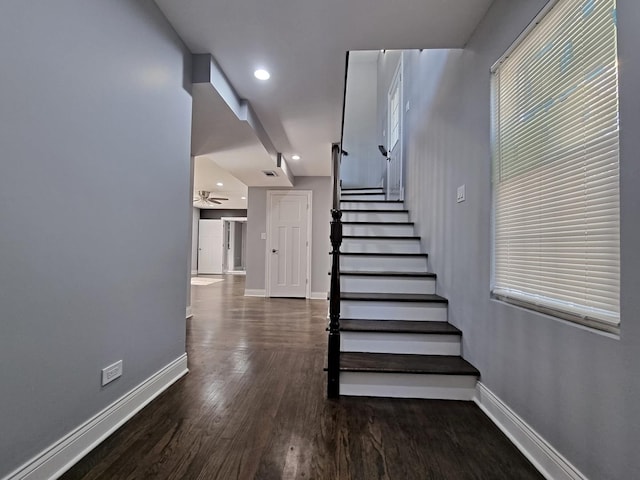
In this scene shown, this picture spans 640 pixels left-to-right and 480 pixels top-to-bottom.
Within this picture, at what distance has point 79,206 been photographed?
1.40 m

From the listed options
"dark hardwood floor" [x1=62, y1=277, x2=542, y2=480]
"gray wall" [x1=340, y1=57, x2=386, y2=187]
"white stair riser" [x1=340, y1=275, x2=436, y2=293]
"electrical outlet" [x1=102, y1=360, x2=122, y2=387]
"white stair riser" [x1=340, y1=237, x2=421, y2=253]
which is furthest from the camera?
"gray wall" [x1=340, y1=57, x2=386, y2=187]

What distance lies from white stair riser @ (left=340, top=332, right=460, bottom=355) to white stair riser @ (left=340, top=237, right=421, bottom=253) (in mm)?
1289

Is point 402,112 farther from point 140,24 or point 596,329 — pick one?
point 596,329

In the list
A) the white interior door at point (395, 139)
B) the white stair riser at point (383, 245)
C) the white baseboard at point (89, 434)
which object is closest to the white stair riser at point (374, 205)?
the white interior door at point (395, 139)

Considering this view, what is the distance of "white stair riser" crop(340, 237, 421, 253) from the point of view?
343cm

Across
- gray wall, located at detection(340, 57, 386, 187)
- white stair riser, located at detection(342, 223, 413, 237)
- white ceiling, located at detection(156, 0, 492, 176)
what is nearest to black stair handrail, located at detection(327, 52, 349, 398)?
white ceiling, located at detection(156, 0, 492, 176)

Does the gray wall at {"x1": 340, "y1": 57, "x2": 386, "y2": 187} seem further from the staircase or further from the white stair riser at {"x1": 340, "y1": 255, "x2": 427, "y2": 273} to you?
the white stair riser at {"x1": 340, "y1": 255, "x2": 427, "y2": 273}

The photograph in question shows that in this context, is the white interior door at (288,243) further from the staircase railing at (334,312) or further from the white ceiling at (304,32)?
the staircase railing at (334,312)

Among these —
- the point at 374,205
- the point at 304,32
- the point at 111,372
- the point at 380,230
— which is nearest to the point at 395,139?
the point at 374,205

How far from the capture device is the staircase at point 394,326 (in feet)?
6.60

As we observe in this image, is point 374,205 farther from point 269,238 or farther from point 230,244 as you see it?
point 230,244

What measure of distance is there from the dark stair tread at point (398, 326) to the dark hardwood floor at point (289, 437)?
43 centimetres

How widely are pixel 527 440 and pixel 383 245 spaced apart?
2210mm

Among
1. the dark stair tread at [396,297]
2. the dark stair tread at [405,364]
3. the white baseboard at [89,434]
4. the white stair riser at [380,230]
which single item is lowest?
the white baseboard at [89,434]
